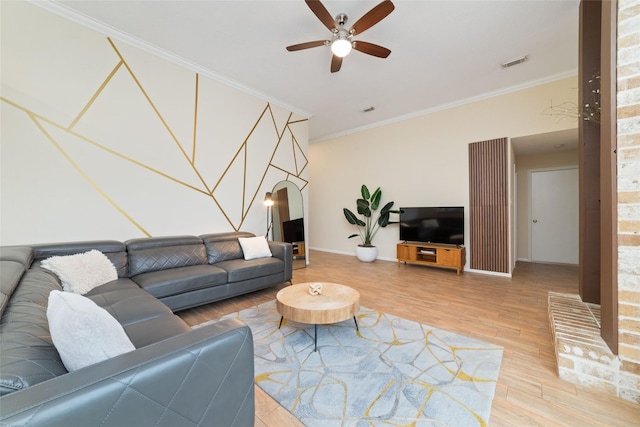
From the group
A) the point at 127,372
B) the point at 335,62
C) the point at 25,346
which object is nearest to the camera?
the point at 127,372

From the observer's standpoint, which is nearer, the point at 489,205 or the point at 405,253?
the point at 489,205

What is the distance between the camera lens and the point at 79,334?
2.79 ft

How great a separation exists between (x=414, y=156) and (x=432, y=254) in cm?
210

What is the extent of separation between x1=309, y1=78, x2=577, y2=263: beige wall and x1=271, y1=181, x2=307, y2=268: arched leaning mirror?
70.4 inches

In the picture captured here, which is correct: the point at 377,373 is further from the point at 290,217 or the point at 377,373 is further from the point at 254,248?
the point at 290,217

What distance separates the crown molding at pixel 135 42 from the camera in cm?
258

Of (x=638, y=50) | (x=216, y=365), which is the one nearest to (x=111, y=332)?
(x=216, y=365)

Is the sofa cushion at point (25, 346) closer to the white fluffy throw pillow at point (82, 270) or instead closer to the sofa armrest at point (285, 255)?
the white fluffy throw pillow at point (82, 270)

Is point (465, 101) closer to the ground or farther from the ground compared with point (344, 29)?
farther from the ground

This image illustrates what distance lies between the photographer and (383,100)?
183 inches

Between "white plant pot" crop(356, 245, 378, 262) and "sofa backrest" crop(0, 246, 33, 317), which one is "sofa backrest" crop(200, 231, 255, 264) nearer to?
"sofa backrest" crop(0, 246, 33, 317)

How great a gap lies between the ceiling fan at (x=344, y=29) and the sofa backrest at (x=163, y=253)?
8.85 ft

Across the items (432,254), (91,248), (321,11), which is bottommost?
(432,254)

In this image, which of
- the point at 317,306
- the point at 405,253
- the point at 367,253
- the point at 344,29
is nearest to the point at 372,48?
the point at 344,29
